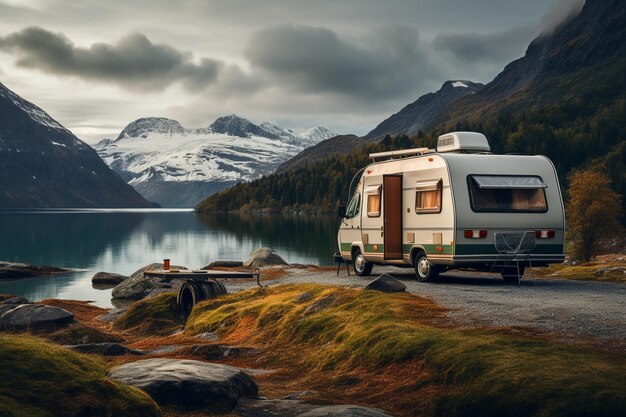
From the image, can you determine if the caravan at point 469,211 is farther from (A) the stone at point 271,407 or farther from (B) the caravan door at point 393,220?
(A) the stone at point 271,407

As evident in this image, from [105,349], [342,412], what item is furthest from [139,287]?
[342,412]

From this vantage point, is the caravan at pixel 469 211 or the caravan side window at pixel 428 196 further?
the caravan side window at pixel 428 196

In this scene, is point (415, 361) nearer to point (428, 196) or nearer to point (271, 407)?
point (271, 407)

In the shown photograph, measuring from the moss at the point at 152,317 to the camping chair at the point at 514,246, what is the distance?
11.3 metres

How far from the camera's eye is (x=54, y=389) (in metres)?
10.7

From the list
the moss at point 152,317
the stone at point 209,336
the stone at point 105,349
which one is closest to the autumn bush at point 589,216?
the moss at point 152,317

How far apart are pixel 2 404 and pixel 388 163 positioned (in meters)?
21.1

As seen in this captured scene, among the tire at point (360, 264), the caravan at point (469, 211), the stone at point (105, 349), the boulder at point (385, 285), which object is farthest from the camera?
the tire at point (360, 264)

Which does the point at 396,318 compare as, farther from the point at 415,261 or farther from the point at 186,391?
the point at 415,261

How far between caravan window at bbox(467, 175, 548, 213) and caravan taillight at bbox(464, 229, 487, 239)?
2.33 ft

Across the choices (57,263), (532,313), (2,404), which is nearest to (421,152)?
(532,313)

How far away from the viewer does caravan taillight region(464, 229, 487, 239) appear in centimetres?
2477

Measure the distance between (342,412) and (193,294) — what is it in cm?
1544

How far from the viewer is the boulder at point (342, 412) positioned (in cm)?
1102
